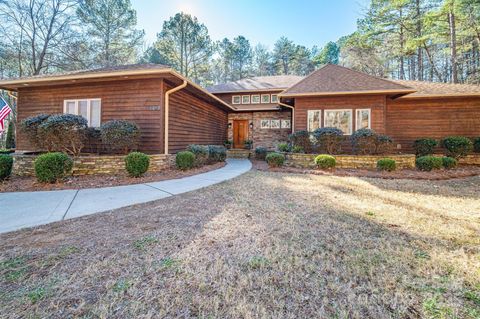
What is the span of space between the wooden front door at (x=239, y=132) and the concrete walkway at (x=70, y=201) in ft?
36.0

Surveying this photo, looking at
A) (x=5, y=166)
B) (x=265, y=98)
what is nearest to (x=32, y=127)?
(x=5, y=166)

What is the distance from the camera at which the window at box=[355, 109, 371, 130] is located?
10.0 meters

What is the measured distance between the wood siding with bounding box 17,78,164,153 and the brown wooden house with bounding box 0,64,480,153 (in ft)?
0.11

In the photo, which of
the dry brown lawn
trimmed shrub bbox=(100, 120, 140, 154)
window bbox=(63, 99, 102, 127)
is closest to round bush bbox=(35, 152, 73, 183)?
trimmed shrub bbox=(100, 120, 140, 154)

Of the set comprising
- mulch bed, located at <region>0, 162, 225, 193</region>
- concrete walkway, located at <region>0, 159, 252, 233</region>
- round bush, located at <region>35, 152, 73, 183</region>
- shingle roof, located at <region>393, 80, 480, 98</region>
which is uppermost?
shingle roof, located at <region>393, 80, 480, 98</region>

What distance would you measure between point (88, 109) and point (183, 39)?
16.9 meters

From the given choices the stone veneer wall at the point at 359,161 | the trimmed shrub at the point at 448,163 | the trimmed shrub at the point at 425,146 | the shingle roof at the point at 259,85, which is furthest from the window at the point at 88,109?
the trimmed shrub at the point at 425,146

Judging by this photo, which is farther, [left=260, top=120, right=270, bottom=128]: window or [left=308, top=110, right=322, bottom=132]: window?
[left=260, top=120, right=270, bottom=128]: window

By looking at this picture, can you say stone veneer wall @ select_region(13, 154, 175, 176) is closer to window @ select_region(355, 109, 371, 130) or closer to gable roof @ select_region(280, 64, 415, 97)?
gable roof @ select_region(280, 64, 415, 97)

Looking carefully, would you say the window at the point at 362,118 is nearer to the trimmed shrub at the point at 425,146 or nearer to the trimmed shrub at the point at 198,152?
the trimmed shrub at the point at 425,146

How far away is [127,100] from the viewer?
25.7 feet

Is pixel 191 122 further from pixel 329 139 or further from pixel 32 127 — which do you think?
pixel 329 139

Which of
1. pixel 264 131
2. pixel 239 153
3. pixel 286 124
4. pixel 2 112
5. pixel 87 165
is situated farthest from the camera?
pixel 264 131

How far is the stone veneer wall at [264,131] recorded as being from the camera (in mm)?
15547
